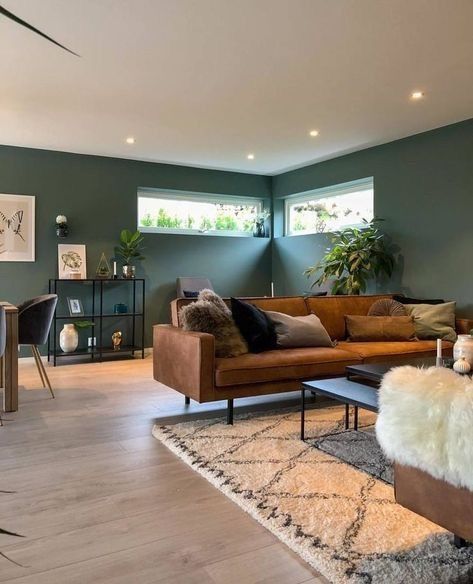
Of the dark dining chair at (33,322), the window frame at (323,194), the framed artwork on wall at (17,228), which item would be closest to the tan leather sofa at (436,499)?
the dark dining chair at (33,322)

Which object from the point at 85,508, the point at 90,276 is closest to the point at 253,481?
the point at 85,508

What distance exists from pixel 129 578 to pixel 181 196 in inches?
222

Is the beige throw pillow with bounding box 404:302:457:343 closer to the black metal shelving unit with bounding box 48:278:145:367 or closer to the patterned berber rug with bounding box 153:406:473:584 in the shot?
the patterned berber rug with bounding box 153:406:473:584

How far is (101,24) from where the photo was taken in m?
2.86

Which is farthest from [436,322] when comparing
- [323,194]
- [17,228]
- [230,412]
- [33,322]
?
[17,228]

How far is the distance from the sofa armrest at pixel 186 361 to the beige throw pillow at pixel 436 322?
2.10 m

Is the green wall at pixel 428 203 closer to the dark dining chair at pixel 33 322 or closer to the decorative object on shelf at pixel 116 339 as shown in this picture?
the decorative object on shelf at pixel 116 339

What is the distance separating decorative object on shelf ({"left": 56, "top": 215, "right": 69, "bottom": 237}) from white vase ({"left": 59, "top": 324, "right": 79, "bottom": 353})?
1.09m

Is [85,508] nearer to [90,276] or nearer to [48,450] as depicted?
[48,450]

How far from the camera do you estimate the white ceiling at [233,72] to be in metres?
2.74

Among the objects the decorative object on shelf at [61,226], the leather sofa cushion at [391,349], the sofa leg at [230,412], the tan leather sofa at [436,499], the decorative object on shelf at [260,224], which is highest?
the decorative object on shelf at [260,224]

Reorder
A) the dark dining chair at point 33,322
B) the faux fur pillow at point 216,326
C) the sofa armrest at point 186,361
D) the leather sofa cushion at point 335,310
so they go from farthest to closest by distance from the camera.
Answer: the leather sofa cushion at point 335,310
the dark dining chair at point 33,322
the faux fur pillow at point 216,326
the sofa armrest at point 186,361

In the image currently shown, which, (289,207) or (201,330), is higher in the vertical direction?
(289,207)

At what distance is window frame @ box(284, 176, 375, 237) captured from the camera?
19.5 ft
